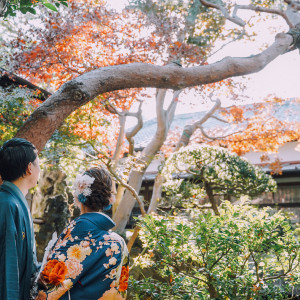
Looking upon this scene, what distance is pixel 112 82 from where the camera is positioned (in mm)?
3490

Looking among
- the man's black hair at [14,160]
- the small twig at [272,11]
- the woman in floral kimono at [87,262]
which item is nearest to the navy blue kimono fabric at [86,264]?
the woman in floral kimono at [87,262]

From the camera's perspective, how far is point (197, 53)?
872 centimetres

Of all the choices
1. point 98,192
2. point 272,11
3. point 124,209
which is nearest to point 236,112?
point 124,209

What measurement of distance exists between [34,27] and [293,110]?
1413 cm

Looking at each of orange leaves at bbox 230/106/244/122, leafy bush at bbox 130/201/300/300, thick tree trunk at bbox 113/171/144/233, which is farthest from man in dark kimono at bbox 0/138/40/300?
orange leaves at bbox 230/106/244/122

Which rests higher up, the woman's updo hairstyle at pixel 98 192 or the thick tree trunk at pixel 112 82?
the thick tree trunk at pixel 112 82

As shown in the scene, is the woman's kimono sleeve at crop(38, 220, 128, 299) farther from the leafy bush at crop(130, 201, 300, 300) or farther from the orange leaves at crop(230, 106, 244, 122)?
the orange leaves at crop(230, 106, 244, 122)

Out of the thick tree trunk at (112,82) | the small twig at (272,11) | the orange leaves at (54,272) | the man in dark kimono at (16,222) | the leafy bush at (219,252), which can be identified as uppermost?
the small twig at (272,11)

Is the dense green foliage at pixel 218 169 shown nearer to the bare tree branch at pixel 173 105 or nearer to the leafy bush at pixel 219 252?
the bare tree branch at pixel 173 105

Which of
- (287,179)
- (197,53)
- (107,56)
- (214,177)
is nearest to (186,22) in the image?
(197,53)

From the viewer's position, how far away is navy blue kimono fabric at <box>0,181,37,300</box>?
1.83 meters

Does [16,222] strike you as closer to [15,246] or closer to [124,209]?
[15,246]

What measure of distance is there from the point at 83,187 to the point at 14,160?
0.47m

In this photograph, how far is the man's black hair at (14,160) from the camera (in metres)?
2.06
